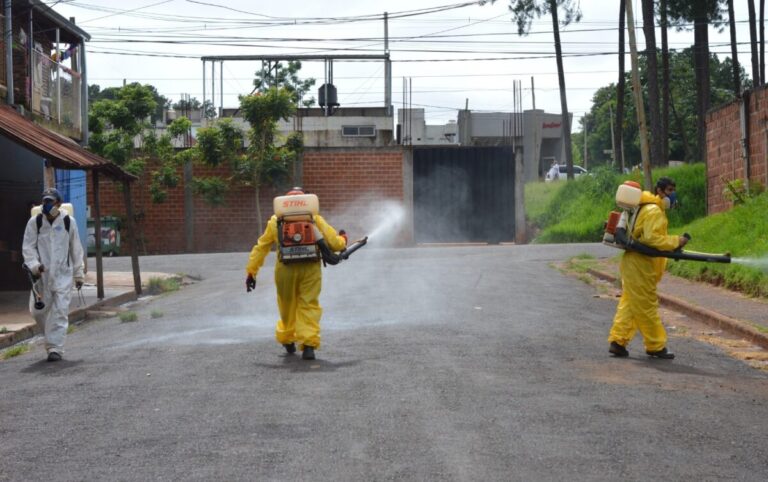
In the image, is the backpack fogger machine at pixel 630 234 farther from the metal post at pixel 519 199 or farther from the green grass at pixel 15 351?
the metal post at pixel 519 199

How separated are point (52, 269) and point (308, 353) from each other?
316cm

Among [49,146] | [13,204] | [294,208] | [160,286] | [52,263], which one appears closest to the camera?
[294,208]

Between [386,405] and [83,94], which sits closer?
[386,405]

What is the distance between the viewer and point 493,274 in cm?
2027

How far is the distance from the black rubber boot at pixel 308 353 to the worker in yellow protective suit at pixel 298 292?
0.02m

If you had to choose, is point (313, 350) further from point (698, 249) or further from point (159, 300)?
point (698, 249)

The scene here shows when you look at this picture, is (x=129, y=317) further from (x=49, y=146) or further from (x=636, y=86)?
(x=636, y=86)

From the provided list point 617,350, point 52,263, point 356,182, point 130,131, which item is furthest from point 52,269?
point 356,182

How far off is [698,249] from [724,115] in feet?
23.0

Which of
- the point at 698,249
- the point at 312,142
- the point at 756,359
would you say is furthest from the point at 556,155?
the point at 756,359

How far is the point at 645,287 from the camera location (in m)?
10.5

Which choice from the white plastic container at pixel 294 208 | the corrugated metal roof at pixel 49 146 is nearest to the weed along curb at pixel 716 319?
the white plastic container at pixel 294 208

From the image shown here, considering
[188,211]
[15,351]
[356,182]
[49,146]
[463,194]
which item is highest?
[356,182]

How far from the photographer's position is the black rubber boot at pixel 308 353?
10.2m
